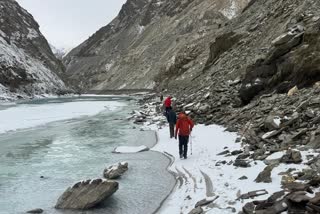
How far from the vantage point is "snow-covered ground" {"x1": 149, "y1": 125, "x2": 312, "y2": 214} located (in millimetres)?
9633

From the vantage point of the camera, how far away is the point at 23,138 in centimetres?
2378

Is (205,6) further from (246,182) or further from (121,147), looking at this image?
(246,182)

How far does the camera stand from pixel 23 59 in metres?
99.4

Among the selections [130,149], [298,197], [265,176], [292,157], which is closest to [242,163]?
[292,157]

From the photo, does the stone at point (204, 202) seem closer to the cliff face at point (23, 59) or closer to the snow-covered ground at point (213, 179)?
the snow-covered ground at point (213, 179)

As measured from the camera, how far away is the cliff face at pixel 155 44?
82.6m

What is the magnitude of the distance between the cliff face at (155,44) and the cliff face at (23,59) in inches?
701

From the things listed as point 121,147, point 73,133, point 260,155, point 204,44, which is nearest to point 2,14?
point 204,44

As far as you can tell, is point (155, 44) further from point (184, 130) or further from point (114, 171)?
point (114, 171)

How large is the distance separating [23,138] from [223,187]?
15667mm

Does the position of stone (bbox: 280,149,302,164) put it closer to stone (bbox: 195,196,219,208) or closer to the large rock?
stone (bbox: 195,196,219,208)

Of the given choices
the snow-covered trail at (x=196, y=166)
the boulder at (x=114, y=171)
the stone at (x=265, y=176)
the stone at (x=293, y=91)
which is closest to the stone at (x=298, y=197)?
the stone at (x=265, y=176)

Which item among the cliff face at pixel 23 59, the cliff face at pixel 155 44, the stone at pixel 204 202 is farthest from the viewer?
the cliff face at pixel 23 59

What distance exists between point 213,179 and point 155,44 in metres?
108
